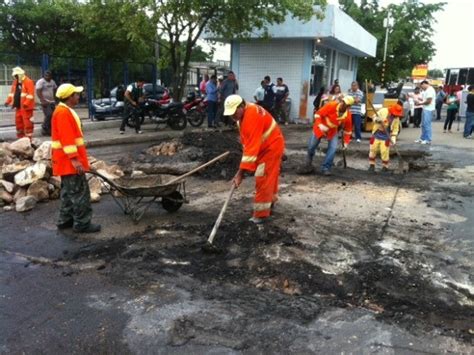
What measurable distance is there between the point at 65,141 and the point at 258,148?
2.15 m

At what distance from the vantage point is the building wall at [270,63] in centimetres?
1783

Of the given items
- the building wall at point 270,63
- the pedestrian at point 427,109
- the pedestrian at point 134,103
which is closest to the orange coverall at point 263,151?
the pedestrian at point 134,103

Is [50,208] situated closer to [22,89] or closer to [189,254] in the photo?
[189,254]

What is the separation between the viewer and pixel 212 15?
1402 cm

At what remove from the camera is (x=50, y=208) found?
6547 millimetres

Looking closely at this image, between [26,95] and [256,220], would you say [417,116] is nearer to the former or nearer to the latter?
[26,95]

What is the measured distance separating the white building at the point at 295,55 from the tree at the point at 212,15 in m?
1.86

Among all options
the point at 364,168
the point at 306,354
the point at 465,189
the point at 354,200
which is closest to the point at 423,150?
the point at 364,168

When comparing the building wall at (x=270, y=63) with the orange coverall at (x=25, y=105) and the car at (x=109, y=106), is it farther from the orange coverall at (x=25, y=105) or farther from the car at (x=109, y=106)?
the orange coverall at (x=25, y=105)

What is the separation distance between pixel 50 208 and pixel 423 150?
979cm

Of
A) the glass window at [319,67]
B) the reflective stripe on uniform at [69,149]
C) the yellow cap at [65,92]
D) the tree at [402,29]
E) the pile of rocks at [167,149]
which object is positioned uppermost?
the tree at [402,29]

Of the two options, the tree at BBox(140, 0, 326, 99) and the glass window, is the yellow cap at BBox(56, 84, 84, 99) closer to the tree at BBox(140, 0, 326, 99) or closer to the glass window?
the tree at BBox(140, 0, 326, 99)

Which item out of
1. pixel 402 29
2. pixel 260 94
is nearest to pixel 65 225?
pixel 260 94

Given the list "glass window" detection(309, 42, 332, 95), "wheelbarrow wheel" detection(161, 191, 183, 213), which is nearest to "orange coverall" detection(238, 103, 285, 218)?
"wheelbarrow wheel" detection(161, 191, 183, 213)
